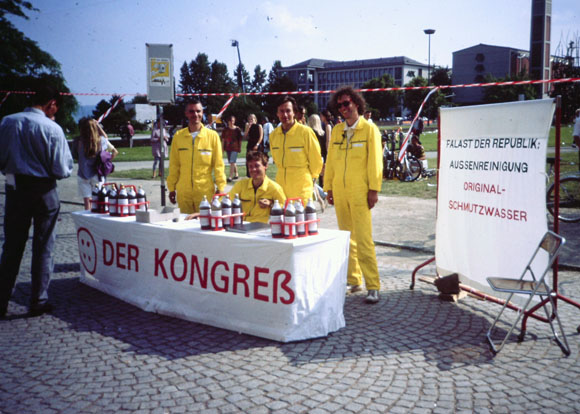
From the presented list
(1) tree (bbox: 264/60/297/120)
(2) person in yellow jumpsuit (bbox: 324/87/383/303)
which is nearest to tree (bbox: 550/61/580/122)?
(2) person in yellow jumpsuit (bbox: 324/87/383/303)

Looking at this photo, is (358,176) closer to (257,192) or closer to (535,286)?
(257,192)

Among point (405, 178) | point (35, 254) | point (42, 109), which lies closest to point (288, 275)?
point (35, 254)

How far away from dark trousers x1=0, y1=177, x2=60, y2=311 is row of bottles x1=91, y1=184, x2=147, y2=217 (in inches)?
28.6

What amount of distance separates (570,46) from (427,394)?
3197 centimetres

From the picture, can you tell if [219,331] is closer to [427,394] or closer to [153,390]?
[153,390]

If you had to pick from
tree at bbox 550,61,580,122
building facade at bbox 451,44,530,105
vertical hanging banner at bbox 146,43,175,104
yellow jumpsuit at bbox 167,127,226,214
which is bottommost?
yellow jumpsuit at bbox 167,127,226,214

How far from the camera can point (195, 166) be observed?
626 cm

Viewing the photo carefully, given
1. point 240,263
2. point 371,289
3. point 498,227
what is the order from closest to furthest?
1. point 240,263
2. point 498,227
3. point 371,289

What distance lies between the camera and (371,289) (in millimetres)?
5410

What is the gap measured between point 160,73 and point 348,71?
143170mm

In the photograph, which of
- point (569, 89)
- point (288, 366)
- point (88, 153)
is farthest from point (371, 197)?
point (569, 89)

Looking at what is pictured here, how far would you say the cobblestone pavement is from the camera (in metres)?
3.37

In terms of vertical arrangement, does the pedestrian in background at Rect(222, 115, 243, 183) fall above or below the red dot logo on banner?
above

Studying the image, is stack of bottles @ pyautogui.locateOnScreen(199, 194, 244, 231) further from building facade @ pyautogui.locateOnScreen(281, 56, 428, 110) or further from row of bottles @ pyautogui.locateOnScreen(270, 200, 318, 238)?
building facade @ pyautogui.locateOnScreen(281, 56, 428, 110)
